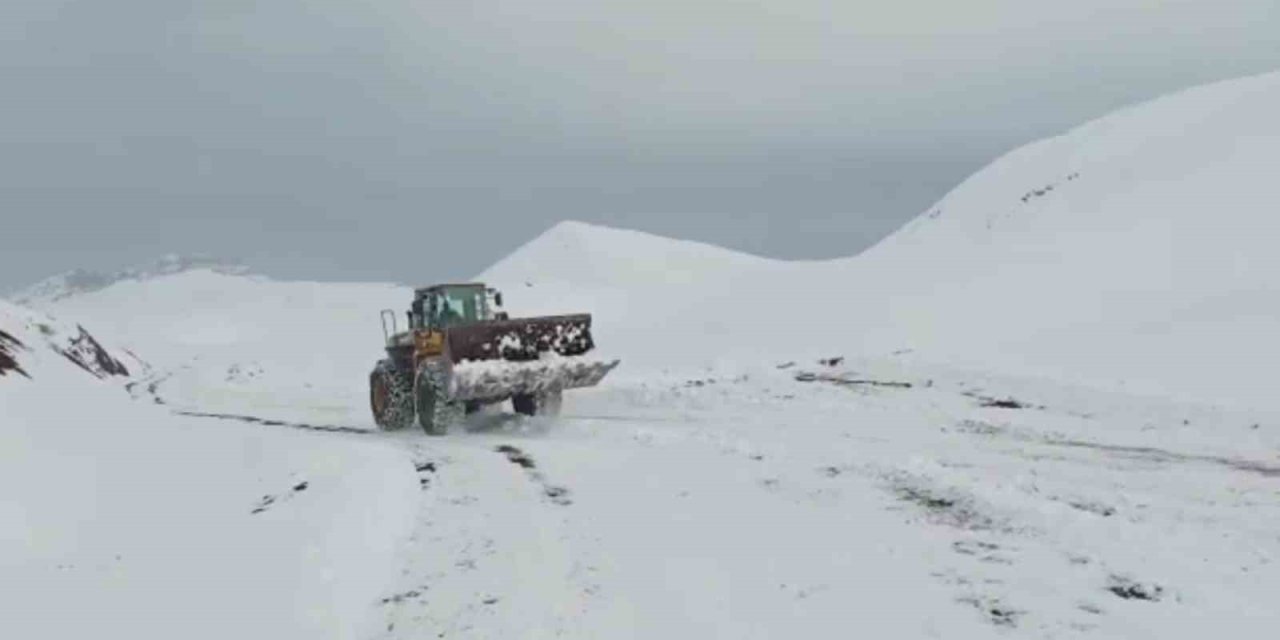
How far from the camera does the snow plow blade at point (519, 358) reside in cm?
1505

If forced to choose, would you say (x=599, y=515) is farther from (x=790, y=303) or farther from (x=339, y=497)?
(x=790, y=303)

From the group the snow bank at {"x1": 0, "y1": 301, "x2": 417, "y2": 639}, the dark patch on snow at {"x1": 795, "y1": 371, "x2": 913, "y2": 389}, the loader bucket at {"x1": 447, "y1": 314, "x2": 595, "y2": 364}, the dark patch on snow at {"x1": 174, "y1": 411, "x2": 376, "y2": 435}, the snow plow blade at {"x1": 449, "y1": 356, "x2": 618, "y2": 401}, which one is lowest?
the dark patch on snow at {"x1": 174, "y1": 411, "x2": 376, "y2": 435}

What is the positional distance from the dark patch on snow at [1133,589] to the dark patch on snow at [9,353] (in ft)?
70.5

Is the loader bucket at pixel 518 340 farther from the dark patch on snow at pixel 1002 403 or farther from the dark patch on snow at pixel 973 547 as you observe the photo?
the dark patch on snow at pixel 973 547

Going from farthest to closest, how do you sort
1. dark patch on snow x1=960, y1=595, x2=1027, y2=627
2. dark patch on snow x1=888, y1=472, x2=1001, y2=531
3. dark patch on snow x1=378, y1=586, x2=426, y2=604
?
dark patch on snow x1=888, y1=472, x2=1001, y2=531 < dark patch on snow x1=378, y1=586, x2=426, y2=604 < dark patch on snow x1=960, y1=595, x2=1027, y2=627

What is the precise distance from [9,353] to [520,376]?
16.6 metres

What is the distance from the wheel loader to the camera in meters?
15.2

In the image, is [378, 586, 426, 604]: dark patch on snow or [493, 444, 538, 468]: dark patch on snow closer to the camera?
[378, 586, 426, 604]: dark patch on snow

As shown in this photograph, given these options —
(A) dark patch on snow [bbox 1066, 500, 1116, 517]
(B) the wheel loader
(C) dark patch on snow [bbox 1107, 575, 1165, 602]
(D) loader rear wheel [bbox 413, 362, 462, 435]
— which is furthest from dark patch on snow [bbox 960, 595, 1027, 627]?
(D) loader rear wheel [bbox 413, 362, 462, 435]

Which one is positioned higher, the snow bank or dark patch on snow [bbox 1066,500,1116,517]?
dark patch on snow [bbox 1066,500,1116,517]

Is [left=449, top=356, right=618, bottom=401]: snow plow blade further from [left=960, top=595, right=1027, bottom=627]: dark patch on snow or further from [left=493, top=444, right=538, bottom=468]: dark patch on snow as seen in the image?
[left=960, top=595, right=1027, bottom=627]: dark patch on snow

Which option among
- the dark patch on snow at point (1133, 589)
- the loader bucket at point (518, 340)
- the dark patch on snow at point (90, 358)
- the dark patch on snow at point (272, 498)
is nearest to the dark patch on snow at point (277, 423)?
the loader bucket at point (518, 340)

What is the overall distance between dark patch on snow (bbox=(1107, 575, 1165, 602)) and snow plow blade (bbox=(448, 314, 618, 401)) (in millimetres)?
10575

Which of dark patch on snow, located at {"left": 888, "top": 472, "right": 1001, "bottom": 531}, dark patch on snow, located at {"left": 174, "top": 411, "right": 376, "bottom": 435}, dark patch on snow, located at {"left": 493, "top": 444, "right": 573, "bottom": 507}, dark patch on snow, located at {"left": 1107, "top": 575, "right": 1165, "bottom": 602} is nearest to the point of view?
dark patch on snow, located at {"left": 1107, "top": 575, "right": 1165, "bottom": 602}
